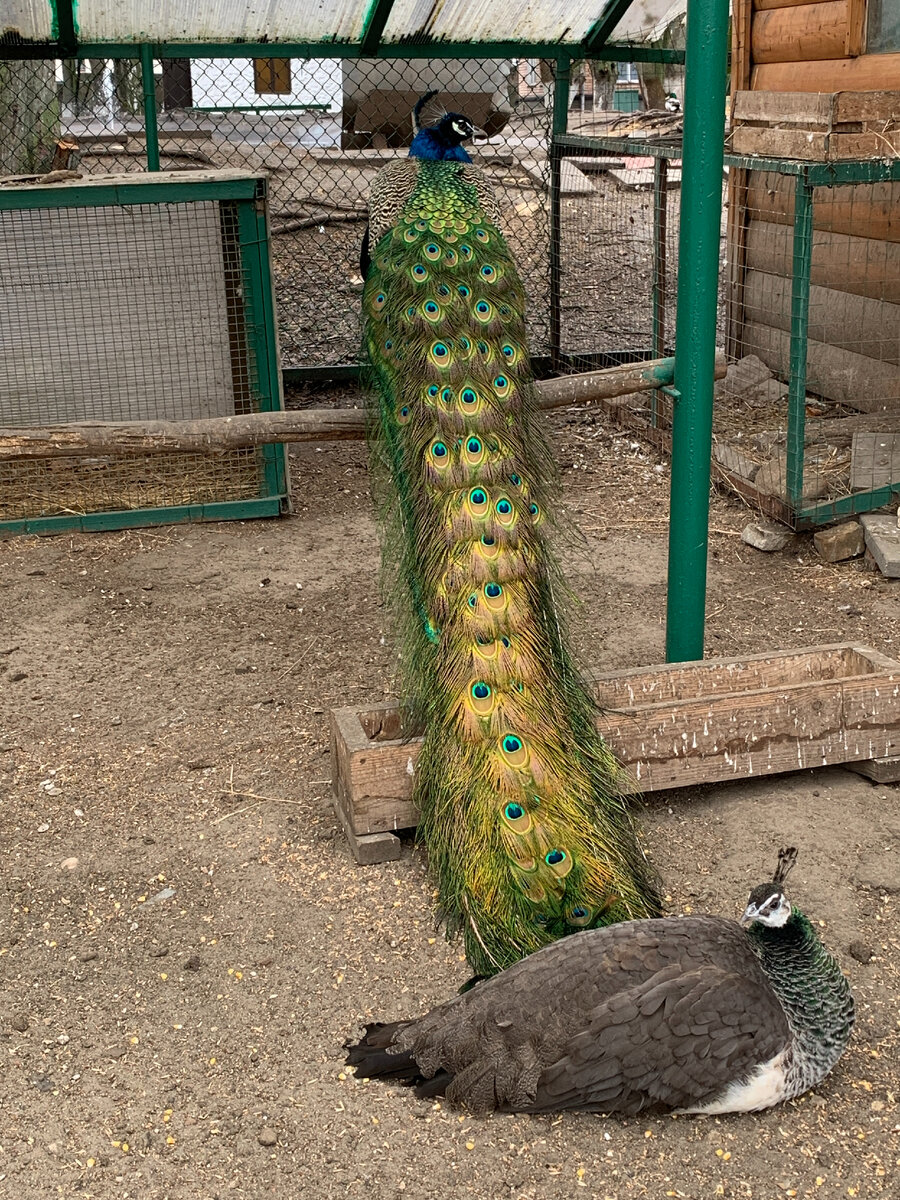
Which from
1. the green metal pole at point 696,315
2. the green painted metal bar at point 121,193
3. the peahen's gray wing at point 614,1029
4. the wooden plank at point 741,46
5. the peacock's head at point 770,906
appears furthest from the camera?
the wooden plank at point 741,46

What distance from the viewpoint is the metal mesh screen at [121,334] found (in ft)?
21.8

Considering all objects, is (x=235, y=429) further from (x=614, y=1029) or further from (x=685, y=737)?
(x=614, y=1029)

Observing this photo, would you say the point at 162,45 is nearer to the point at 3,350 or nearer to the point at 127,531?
the point at 3,350

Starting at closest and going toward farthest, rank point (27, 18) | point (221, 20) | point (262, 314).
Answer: point (262, 314) → point (27, 18) → point (221, 20)

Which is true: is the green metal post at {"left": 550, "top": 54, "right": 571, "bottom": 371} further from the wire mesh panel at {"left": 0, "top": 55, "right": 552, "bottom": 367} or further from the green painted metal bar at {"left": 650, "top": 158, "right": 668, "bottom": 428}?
the green painted metal bar at {"left": 650, "top": 158, "right": 668, "bottom": 428}

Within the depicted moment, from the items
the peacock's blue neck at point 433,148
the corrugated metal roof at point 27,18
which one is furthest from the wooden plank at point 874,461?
the corrugated metal roof at point 27,18

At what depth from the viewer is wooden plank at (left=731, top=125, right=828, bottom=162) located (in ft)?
18.6

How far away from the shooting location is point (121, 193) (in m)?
6.18

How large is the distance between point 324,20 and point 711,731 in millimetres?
5073

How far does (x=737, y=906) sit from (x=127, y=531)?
4.21 m

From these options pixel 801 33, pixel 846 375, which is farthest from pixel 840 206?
pixel 801 33

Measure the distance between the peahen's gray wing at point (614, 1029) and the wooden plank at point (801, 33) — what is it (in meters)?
6.12

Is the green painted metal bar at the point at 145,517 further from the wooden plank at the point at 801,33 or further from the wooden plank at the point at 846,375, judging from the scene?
the wooden plank at the point at 801,33

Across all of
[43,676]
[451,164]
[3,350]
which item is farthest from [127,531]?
[451,164]
